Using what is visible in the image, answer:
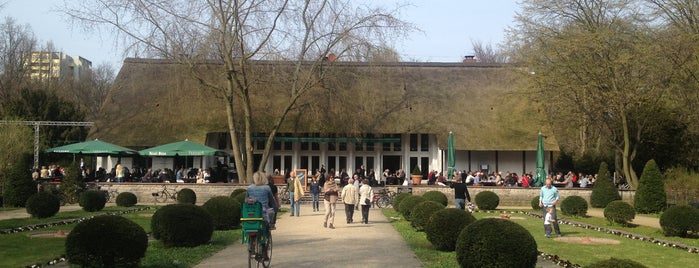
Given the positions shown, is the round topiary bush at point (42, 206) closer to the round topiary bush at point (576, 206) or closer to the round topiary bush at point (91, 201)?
the round topiary bush at point (91, 201)

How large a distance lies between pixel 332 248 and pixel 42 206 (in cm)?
1143

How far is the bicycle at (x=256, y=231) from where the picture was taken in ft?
38.9

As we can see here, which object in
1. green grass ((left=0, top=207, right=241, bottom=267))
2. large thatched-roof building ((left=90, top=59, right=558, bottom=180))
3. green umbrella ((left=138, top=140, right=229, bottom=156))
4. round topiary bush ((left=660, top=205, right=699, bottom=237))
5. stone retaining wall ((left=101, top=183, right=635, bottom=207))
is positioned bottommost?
green grass ((left=0, top=207, right=241, bottom=267))

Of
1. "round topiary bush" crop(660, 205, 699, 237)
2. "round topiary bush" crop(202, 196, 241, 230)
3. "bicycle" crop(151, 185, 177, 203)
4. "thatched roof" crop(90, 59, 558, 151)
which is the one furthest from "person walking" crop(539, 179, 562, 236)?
"thatched roof" crop(90, 59, 558, 151)

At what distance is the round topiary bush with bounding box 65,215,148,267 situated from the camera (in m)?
10.9

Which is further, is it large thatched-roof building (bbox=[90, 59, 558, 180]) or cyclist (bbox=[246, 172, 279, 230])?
large thatched-roof building (bbox=[90, 59, 558, 180])

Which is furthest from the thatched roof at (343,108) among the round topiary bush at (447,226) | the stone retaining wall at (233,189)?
the round topiary bush at (447,226)

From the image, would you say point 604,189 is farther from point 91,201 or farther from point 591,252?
point 91,201

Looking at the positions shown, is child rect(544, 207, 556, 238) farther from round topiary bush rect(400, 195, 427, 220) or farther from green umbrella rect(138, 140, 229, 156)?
green umbrella rect(138, 140, 229, 156)

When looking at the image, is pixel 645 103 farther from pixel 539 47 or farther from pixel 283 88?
pixel 283 88

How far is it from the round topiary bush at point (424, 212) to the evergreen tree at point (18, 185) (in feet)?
55.4

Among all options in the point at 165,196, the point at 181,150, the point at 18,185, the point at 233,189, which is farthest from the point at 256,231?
the point at 181,150

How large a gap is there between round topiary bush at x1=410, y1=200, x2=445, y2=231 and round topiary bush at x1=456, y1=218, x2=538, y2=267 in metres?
6.38

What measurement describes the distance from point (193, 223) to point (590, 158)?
124ft
